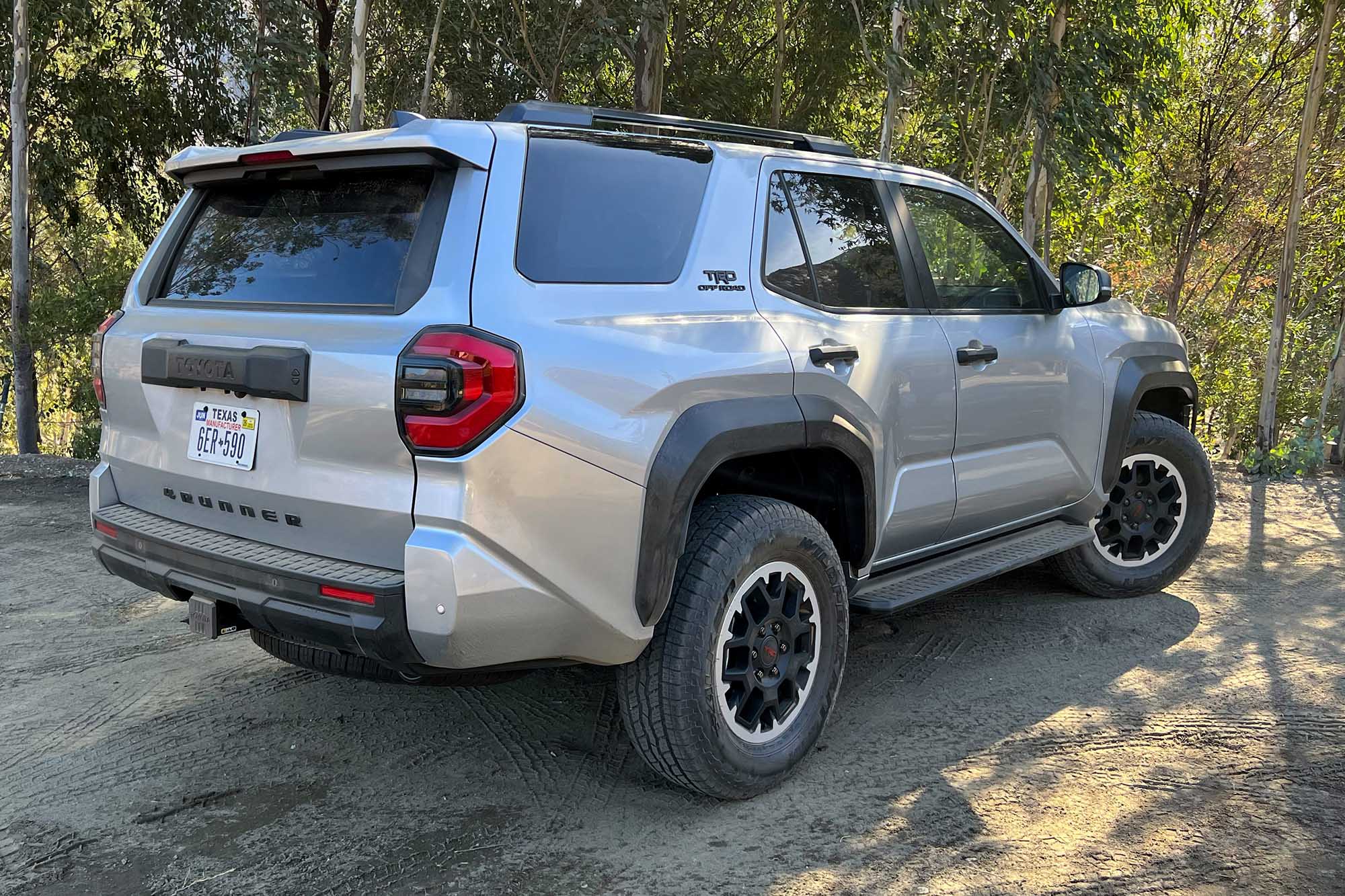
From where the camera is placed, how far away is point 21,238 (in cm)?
1194

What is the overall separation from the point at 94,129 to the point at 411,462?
47.0 feet

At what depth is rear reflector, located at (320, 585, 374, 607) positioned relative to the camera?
2551 millimetres

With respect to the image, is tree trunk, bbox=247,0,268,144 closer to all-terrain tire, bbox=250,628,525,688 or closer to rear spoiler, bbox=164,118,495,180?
rear spoiler, bbox=164,118,495,180

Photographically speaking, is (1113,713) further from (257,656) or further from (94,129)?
(94,129)

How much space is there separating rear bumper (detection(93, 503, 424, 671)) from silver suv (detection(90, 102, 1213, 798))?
0.01 meters

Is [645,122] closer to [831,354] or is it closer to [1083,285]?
[831,354]

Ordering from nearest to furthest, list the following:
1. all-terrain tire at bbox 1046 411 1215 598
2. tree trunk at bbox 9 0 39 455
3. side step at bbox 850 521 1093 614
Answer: side step at bbox 850 521 1093 614 < all-terrain tire at bbox 1046 411 1215 598 < tree trunk at bbox 9 0 39 455

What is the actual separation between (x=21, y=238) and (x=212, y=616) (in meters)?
11.2

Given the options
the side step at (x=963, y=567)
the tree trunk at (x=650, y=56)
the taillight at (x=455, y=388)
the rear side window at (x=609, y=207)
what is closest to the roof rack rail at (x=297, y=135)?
the rear side window at (x=609, y=207)

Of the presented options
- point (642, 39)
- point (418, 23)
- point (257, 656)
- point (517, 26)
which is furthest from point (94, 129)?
point (257, 656)

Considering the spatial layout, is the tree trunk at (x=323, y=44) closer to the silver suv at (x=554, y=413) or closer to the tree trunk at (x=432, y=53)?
the tree trunk at (x=432, y=53)

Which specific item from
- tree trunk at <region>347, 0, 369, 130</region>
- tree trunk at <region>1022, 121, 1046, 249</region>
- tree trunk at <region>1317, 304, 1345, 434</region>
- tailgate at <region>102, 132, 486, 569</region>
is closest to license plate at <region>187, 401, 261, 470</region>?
tailgate at <region>102, 132, 486, 569</region>

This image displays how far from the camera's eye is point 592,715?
3.83m

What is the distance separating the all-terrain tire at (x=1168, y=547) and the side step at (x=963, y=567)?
0.41 metres
